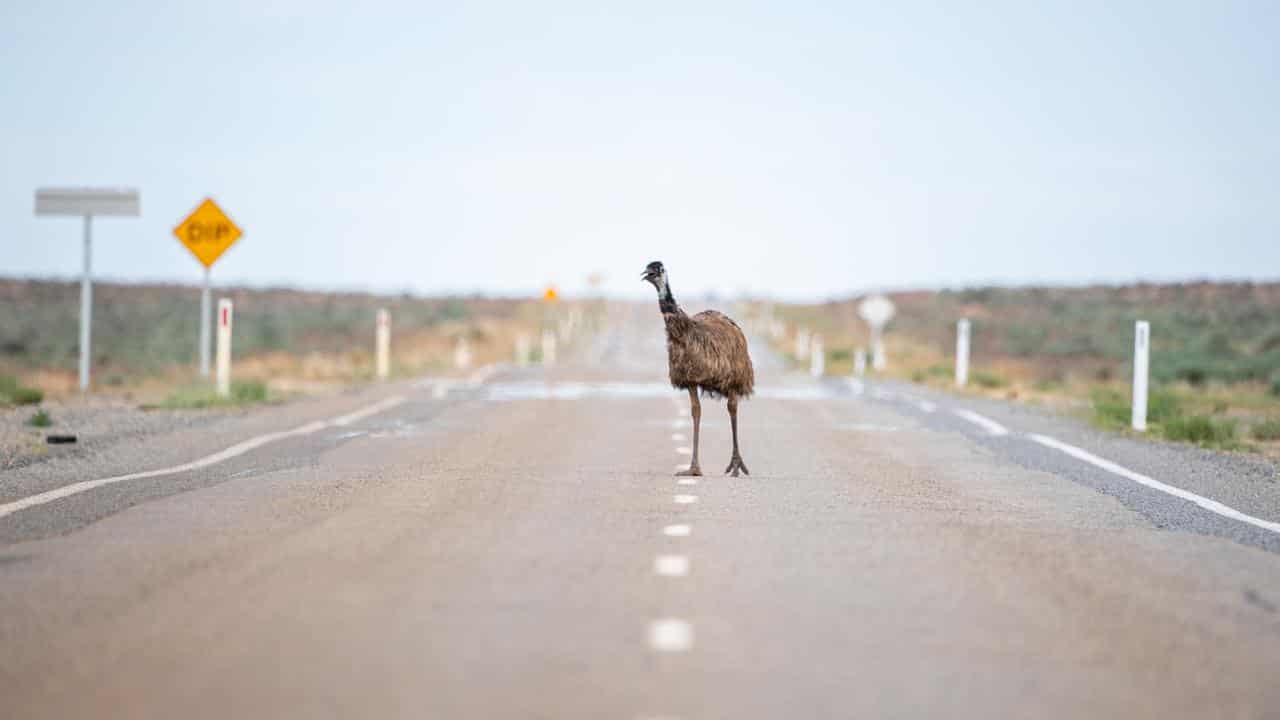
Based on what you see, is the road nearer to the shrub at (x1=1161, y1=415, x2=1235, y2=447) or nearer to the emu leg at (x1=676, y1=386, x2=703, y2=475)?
the emu leg at (x1=676, y1=386, x2=703, y2=475)

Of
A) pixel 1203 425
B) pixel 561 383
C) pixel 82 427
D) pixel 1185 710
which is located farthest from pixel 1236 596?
pixel 561 383

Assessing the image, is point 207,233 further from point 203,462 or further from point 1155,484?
point 1155,484

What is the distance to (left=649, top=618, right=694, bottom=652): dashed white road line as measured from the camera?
20.3ft

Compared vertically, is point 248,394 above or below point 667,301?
below

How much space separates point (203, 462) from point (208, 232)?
1244cm

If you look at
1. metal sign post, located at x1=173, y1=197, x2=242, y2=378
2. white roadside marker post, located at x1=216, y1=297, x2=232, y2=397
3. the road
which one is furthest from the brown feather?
metal sign post, located at x1=173, y1=197, x2=242, y2=378

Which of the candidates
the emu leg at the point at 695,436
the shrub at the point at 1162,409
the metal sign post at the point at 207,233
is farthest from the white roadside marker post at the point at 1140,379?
the metal sign post at the point at 207,233

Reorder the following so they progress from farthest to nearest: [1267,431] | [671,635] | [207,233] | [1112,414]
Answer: [207,233]
[1112,414]
[1267,431]
[671,635]

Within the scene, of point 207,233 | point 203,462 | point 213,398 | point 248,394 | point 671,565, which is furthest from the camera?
point 207,233

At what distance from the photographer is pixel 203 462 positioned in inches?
569

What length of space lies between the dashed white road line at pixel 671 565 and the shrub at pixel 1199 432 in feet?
38.9

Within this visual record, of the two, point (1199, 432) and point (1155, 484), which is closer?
point (1155, 484)

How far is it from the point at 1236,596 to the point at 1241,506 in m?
4.45

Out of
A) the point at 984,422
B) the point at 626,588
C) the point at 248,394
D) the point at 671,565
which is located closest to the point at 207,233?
the point at 248,394
